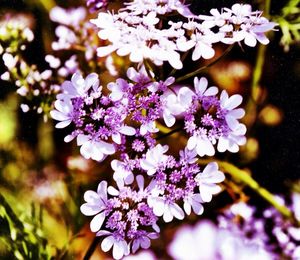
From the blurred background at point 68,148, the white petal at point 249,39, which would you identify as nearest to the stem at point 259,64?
the blurred background at point 68,148

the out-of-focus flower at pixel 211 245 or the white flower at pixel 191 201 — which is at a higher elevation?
the white flower at pixel 191 201

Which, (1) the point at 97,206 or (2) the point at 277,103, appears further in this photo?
(2) the point at 277,103

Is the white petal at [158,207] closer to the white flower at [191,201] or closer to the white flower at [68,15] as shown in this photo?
the white flower at [191,201]

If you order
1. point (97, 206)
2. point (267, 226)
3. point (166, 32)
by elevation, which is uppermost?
point (166, 32)

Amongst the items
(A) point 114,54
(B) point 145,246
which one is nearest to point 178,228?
(B) point 145,246

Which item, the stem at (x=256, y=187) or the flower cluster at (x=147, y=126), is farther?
the stem at (x=256, y=187)

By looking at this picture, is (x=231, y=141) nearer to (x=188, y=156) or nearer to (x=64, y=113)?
(x=188, y=156)

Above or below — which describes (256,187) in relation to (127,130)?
below

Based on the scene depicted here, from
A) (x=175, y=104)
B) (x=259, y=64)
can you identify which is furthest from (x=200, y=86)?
(x=259, y=64)
